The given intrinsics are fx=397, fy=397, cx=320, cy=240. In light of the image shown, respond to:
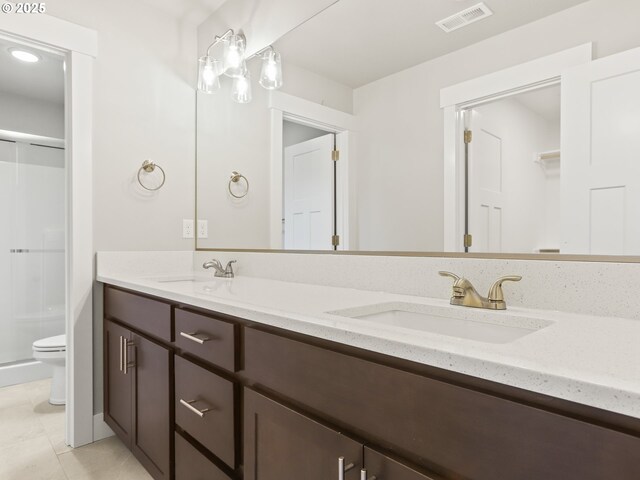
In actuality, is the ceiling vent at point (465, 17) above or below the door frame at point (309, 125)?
above

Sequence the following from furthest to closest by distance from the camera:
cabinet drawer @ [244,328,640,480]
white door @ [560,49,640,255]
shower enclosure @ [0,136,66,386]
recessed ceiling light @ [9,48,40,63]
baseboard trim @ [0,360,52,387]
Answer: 1. shower enclosure @ [0,136,66,386]
2. baseboard trim @ [0,360,52,387]
3. recessed ceiling light @ [9,48,40,63]
4. white door @ [560,49,640,255]
5. cabinet drawer @ [244,328,640,480]

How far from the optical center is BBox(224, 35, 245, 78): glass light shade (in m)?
2.08

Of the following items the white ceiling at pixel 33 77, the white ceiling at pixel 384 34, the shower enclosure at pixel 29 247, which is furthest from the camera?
the shower enclosure at pixel 29 247

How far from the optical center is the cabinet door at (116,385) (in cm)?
176

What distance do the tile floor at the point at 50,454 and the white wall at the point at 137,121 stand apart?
241 millimetres

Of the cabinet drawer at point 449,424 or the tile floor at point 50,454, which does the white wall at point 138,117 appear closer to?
the tile floor at point 50,454

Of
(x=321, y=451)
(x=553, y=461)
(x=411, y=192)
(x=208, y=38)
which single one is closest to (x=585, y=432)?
(x=553, y=461)

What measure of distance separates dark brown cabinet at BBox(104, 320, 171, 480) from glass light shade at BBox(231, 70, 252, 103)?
1294 millimetres

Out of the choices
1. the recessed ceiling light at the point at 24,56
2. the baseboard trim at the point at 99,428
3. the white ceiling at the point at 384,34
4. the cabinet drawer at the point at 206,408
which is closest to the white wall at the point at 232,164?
the white ceiling at the point at 384,34

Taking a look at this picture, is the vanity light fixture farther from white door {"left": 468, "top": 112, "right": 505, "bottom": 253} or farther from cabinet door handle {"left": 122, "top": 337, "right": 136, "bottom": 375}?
cabinet door handle {"left": 122, "top": 337, "right": 136, "bottom": 375}

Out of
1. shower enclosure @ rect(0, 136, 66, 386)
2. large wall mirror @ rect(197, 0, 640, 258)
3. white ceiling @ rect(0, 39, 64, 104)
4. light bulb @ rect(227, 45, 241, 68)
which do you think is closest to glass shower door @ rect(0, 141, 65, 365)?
shower enclosure @ rect(0, 136, 66, 386)

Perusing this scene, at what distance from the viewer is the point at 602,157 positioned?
959 mm

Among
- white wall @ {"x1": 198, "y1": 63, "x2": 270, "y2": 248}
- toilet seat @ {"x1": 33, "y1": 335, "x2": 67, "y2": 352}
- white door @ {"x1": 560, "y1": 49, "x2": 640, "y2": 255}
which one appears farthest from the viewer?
toilet seat @ {"x1": 33, "y1": 335, "x2": 67, "y2": 352}

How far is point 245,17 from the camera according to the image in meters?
2.09
